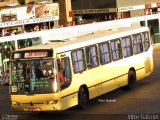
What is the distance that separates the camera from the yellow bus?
1662 cm

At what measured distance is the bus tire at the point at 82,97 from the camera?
17812 mm

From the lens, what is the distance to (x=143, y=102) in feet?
60.0

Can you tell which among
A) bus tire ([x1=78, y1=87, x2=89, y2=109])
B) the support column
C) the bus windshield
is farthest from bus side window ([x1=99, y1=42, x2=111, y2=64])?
the support column

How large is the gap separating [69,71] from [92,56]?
6.41ft

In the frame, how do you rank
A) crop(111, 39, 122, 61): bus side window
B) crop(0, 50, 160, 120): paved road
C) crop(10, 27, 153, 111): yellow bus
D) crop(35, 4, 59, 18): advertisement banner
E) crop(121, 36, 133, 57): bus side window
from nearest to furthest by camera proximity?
crop(0, 50, 160, 120): paved road, crop(10, 27, 153, 111): yellow bus, crop(111, 39, 122, 61): bus side window, crop(121, 36, 133, 57): bus side window, crop(35, 4, 59, 18): advertisement banner

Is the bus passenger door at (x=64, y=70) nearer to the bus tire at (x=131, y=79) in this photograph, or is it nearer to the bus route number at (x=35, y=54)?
the bus route number at (x=35, y=54)

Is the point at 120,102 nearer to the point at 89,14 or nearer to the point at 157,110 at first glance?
the point at 157,110

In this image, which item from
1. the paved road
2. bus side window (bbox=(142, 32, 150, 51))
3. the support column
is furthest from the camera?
the support column

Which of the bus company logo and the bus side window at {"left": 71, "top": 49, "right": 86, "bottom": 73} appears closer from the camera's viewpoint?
the bus company logo

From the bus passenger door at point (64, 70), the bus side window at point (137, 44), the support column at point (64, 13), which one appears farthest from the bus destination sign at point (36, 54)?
the support column at point (64, 13)

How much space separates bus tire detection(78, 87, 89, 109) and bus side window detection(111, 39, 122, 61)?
2722 millimetres

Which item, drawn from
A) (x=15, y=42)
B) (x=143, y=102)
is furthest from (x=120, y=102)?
(x=15, y=42)

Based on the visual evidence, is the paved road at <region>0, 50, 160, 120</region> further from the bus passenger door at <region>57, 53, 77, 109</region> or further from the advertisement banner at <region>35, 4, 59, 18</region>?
the advertisement banner at <region>35, 4, 59, 18</region>

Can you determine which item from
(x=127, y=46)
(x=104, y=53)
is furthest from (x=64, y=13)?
(x=104, y=53)
